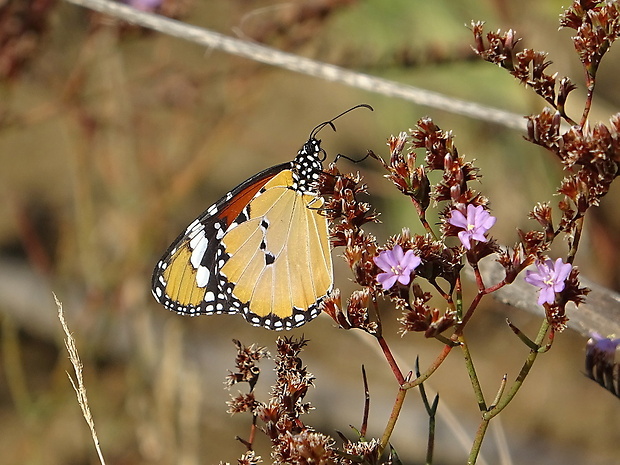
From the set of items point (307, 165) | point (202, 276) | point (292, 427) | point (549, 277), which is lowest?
point (292, 427)

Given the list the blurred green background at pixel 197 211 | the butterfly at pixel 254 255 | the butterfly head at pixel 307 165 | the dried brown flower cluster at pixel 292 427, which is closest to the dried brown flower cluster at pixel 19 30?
the blurred green background at pixel 197 211

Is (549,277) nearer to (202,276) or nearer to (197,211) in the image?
(202,276)

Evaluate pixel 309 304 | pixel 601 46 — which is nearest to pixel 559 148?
pixel 601 46

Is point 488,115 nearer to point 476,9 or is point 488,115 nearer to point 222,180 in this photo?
point 476,9

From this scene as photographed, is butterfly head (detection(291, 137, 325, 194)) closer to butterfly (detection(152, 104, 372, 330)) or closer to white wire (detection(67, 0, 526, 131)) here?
butterfly (detection(152, 104, 372, 330))

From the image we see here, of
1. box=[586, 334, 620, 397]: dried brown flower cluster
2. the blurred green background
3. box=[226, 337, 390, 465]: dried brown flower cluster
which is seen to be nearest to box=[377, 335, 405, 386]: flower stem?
box=[226, 337, 390, 465]: dried brown flower cluster

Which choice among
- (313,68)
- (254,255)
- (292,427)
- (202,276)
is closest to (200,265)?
(202,276)

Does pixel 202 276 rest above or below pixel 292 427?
above
